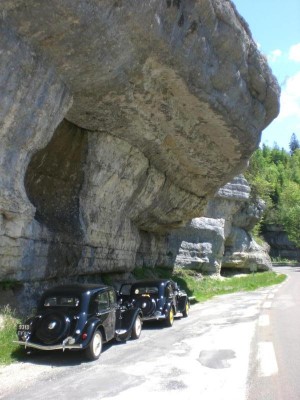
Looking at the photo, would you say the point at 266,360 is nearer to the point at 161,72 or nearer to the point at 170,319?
the point at 170,319

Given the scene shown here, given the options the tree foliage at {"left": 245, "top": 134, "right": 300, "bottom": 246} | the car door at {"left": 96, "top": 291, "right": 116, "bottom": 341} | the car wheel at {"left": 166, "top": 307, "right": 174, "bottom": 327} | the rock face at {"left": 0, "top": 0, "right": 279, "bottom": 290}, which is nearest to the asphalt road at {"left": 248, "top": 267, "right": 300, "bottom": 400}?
the car wheel at {"left": 166, "top": 307, "right": 174, "bottom": 327}

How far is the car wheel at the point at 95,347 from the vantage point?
8.90 m

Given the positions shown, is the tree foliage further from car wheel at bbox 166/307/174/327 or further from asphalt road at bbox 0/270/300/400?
asphalt road at bbox 0/270/300/400

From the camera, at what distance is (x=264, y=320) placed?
46.6 feet

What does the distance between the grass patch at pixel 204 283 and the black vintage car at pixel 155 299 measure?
7308mm

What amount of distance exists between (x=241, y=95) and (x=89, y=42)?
6.74 meters

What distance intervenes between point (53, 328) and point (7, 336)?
151 cm

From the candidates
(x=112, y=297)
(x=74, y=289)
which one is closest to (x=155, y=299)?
(x=112, y=297)

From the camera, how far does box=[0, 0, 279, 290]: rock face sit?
33.2ft

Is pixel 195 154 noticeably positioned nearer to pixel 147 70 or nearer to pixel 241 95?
pixel 241 95

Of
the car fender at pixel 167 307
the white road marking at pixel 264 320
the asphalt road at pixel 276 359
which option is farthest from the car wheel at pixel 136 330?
the white road marking at pixel 264 320

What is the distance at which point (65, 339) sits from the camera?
8812 mm

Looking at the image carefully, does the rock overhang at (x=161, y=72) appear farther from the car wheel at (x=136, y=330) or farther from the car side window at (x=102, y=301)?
the car wheel at (x=136, y=330)

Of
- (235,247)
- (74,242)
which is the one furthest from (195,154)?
(235,247)
